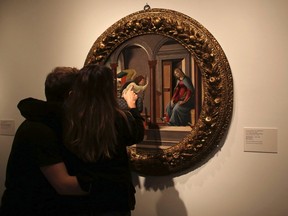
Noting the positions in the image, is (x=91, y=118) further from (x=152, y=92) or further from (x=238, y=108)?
(x=238, y=108)

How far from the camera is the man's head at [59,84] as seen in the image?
46.9 inches

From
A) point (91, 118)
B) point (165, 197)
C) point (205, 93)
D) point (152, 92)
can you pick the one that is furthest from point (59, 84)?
point (165, 197)

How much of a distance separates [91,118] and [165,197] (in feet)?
2.14

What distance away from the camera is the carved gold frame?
1.38 metres

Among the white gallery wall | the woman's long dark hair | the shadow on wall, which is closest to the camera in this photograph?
the woman's long dark hair

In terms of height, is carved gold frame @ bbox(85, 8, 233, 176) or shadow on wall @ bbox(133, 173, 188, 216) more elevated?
carved gold frame @ bbox(85, 8, 233, 176)

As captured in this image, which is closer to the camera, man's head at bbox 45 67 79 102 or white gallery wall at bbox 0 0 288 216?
man's head at bbox 45 67 79 102

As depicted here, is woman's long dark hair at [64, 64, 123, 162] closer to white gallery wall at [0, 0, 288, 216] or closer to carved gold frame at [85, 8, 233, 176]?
carved gold frame at [85, 8, 233, 176]

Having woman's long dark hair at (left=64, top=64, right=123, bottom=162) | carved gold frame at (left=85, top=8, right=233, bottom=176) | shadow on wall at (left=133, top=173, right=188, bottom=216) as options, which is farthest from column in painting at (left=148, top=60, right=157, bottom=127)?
woman's long dark hair at (left=64, top=64, right=123, bottom=162)

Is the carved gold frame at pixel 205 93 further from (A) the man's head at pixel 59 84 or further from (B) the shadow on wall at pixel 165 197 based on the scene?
(A) the man's head at pixel 59 84

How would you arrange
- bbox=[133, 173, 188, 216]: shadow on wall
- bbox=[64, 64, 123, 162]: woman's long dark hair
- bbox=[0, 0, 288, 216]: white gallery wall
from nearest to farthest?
bbox=[64, 64, 123, 162]: woman's long dark hair < bbox=[0, 0, 288, 216]: white gallery wall < bbox=[133, 173, 188, 216]: shadow on wall

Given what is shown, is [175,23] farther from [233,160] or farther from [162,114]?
[233,160]

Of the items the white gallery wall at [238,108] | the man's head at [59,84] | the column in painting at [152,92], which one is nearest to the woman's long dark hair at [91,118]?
the man's head at [59,84]

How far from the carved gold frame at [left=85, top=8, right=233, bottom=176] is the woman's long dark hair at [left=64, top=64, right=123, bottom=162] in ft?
1.42
